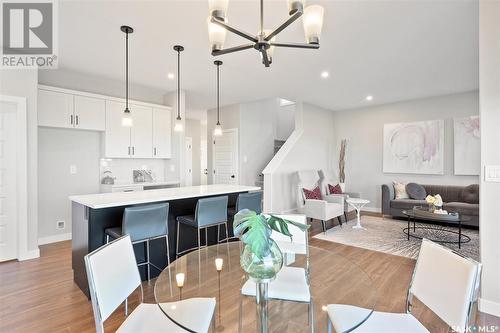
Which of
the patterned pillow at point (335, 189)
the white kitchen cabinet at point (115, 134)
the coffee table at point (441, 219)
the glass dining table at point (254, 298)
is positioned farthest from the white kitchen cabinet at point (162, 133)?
the coffee table at point (441, 219)

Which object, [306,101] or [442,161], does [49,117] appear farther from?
[442,161]

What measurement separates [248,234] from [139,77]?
4.04m

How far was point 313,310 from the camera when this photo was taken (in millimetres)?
1546

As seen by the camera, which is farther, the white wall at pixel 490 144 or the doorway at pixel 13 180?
the doorway at pixel 13 180

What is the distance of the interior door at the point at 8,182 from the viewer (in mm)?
3312

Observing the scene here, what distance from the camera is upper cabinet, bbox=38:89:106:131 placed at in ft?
12.2

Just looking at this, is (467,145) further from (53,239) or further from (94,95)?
(53,239)

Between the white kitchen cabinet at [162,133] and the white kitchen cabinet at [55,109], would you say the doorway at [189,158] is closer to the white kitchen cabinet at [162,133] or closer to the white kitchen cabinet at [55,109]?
the white kitchen cabinet at [162,133]

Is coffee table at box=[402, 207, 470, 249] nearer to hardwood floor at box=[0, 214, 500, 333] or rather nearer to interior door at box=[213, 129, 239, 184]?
hardwood floor at box=[0, 214, 500, 333]

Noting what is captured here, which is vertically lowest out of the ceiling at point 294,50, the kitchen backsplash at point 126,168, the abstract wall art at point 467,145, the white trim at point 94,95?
the kitchen backsplash at point 126,168

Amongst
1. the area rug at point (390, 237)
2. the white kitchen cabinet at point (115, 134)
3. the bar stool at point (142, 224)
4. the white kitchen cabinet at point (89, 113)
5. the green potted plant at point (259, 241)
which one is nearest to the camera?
the green potted plant at point (259, 241)

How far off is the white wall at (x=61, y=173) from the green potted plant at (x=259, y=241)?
4057mm

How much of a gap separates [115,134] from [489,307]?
5092mm

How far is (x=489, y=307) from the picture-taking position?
6.93 ft
